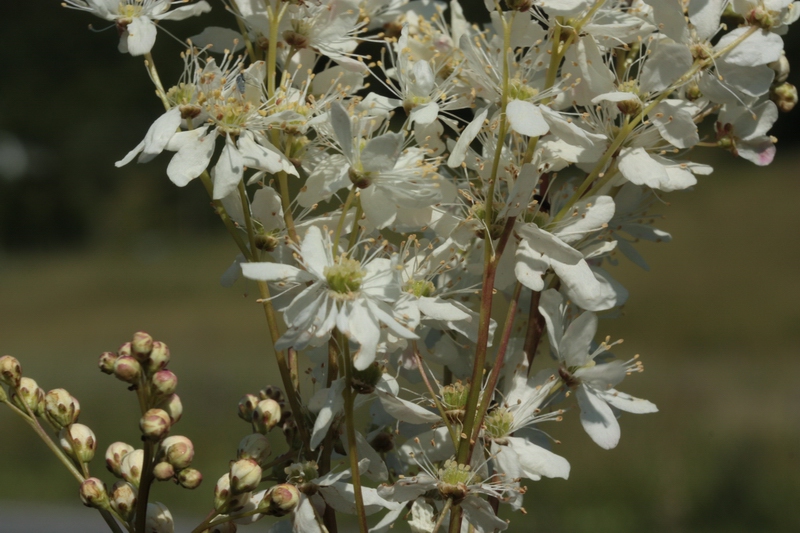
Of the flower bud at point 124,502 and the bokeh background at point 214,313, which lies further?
the bokeh background at point 214,313

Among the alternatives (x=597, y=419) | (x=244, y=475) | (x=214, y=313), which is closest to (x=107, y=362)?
(x=244, y=475)

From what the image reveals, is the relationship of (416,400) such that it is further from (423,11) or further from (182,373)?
(182,373)

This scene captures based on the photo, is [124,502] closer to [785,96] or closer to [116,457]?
[116,457]

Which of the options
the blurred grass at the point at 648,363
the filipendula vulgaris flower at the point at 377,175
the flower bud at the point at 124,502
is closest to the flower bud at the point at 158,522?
the flower bud at the point at 124,502

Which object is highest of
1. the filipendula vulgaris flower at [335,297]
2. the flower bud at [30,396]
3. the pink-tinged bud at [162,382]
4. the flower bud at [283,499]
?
the filipendula vulgaris flower at [335,297]

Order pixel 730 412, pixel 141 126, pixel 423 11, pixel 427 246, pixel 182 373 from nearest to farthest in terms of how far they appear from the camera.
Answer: pixel 427 246, pixel 423 11, pixel 730 412, pixel 182 373, pixel 141 126

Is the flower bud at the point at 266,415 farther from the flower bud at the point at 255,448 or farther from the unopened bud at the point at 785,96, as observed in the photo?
the unopened bud at the point at 785,96

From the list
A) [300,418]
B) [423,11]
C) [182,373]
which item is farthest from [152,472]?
[182,373]
